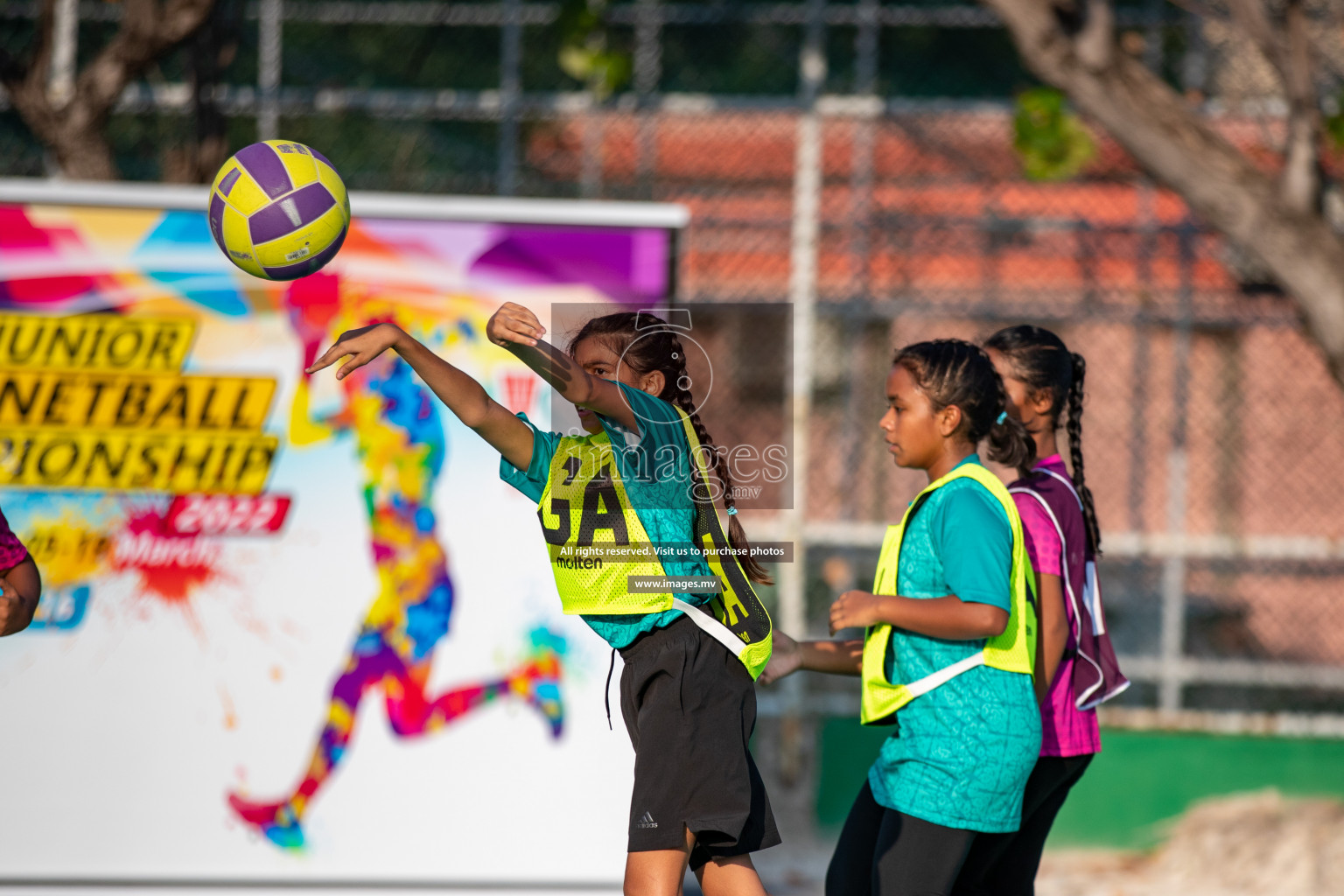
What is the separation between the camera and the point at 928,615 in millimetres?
2691

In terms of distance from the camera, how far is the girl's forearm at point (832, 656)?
3066mm

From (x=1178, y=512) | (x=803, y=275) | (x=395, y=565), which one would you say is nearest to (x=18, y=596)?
(x=395, y=565)

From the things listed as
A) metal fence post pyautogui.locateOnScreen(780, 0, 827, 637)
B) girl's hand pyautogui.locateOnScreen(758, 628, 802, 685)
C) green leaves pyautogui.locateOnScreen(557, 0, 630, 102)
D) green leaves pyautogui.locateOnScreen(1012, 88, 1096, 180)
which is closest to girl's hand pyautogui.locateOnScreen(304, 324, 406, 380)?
girl's hand pyautogui.locateOnScreen(758, 628, 802, 685)

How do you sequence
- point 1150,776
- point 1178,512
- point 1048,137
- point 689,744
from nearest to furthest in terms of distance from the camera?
1. point 689,744
2. point 1150,776
3. point 1048,137
4. point 1178,512

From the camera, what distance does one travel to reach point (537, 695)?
4473mm

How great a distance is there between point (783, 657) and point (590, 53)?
4.07m

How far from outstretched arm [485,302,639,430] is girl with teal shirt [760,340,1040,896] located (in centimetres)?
73

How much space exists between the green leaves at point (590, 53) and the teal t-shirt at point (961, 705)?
3868mm

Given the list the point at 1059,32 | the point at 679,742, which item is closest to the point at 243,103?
the point at 1059,32

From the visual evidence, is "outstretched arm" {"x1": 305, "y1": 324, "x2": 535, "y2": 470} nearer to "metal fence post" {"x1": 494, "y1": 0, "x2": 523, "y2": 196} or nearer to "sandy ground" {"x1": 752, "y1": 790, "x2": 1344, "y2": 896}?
"sandy ground" {"x1": 752, "y1": 790, "x2": 1344, "y2": 896}

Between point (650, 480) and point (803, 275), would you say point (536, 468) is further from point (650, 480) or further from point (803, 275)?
point (803, 275)

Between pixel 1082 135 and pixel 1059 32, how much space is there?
94cm

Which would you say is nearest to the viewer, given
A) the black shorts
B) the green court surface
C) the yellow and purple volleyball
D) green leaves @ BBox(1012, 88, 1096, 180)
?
the black shorts

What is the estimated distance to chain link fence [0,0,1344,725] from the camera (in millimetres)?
6062
